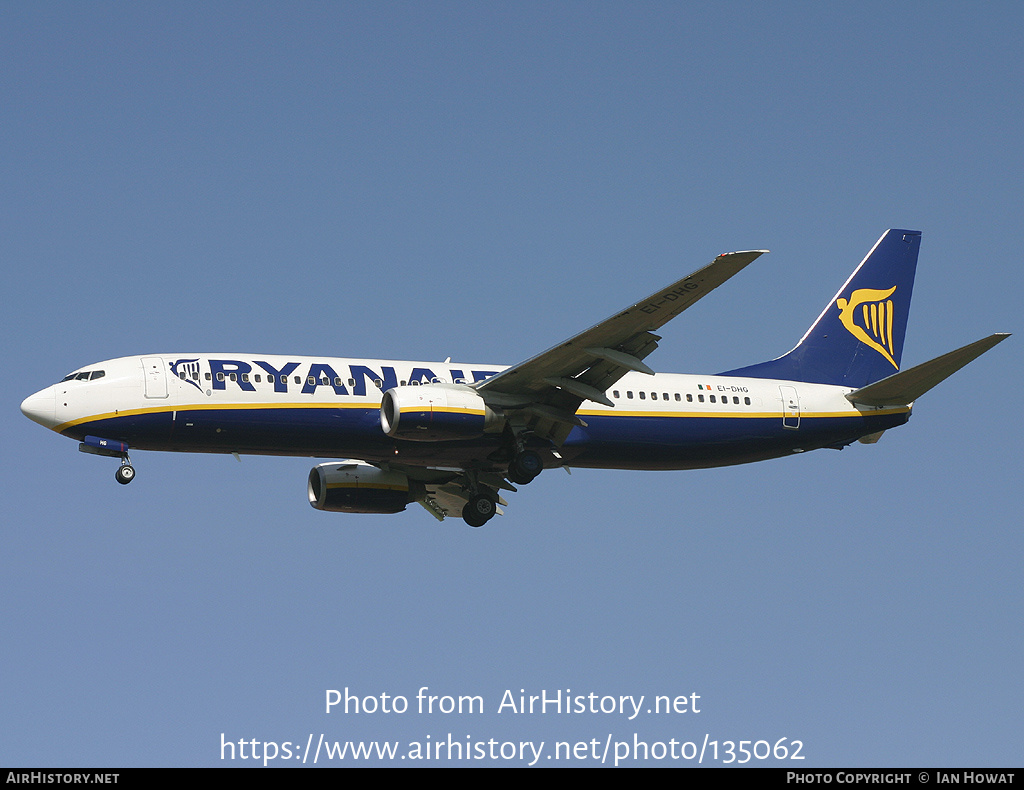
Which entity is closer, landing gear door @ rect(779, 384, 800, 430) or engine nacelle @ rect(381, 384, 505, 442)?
engine nacelle @ rect(381, 384, 505, 442)

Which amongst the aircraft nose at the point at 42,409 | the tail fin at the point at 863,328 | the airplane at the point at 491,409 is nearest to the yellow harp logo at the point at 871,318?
the tail fin at the point at 863,328

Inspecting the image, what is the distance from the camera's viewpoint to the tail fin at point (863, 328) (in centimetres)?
4300

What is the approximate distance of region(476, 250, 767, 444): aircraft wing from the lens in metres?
32.5

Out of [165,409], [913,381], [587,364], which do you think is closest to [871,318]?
[913,381]

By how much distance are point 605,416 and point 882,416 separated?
897 cm

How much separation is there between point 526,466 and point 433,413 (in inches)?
140

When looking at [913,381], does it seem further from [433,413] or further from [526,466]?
[433,413]

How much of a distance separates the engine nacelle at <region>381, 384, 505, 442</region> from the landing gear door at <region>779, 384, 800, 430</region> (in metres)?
9.60

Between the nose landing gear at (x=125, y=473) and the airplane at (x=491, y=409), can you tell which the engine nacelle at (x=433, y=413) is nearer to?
the airplane at (x=491, y=409)

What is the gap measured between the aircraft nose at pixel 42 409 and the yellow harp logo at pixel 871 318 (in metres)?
24.7

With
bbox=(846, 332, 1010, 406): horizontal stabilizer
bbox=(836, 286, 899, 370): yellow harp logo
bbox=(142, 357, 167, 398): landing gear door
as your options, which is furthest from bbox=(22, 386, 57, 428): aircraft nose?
bbox=(836, 286, 899, 370): yellow harp logo

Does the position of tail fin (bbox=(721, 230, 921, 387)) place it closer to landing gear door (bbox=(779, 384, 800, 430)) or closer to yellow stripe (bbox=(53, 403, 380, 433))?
landing gear door (bbox=(779, 384, 800, 430))
